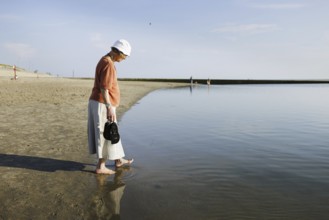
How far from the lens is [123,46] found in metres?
5.38

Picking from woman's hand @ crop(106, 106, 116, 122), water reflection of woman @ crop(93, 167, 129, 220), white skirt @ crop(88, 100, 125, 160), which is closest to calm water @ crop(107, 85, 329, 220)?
water reflection of woman @ crop(93, 167, 129, 220)

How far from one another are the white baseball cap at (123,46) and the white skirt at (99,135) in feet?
3.32

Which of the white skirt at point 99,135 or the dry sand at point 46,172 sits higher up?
the white skirt at point 99,135

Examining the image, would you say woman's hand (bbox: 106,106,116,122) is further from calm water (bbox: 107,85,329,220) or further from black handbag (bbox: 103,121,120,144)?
calm water (bbox: 107,85,329,220)

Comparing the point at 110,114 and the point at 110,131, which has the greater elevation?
the point at 110,114

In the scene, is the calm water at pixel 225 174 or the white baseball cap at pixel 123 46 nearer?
the calm water at pixel 225 174

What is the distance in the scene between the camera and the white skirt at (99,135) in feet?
18.2

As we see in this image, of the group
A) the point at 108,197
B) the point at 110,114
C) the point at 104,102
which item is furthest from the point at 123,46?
the point at 108,197

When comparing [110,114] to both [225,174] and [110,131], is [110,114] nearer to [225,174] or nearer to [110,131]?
[110,131]

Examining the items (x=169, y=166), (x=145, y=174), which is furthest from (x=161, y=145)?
(x=145, y=174)

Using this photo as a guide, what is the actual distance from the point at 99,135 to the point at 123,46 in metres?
1.61

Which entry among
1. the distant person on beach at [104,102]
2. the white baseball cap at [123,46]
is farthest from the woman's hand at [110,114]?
the white baseball cap at [123,46]

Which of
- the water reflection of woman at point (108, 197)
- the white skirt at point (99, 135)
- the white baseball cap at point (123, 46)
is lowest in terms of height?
the water reflection of woman at point (108, 197)

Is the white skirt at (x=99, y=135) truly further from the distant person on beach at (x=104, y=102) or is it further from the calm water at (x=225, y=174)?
the calm water at (x=225, y=174)
